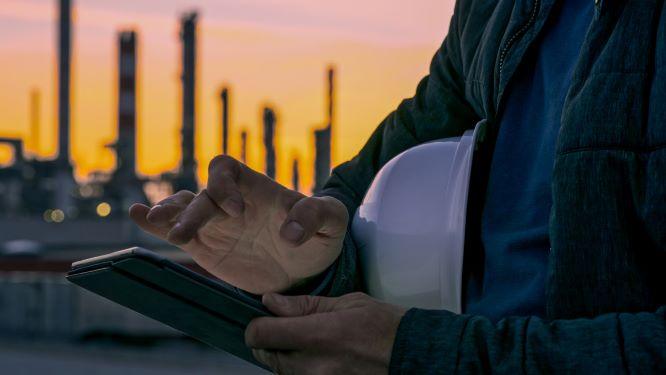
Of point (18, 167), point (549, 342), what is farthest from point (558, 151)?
point (18, 167)

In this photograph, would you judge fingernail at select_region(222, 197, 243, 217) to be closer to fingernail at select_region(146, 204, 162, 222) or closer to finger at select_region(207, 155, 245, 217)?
finger at select_region(207, 155, 245, 217)

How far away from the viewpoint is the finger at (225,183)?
158 cm

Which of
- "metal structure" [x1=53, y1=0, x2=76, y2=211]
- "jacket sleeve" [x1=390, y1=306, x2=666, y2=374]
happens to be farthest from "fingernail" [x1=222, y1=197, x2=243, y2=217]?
"metal structure" [x1=53, y1=0, x2=76, y2=211]

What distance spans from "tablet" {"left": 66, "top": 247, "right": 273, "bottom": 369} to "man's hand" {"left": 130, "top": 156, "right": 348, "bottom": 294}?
2.2 inches

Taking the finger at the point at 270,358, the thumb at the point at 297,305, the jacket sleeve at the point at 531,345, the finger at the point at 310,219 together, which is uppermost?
the finger at the point at 310,219

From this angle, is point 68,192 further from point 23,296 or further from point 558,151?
point 558,151

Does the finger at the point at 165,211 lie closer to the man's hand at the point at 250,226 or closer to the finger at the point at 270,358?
the man's hand at the point at 250,226

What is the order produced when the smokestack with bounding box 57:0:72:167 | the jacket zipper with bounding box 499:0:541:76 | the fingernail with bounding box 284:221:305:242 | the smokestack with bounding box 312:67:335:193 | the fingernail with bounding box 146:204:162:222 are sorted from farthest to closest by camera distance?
the smokestack with bounding box 57:0:72:167 → the smokestack with bounding box 312:67:335:193 → the jacket zipper with bounding box 499:0:541:76 → the fingernail with bounding box 146:204:162:222 → the fingernail with bounding box 284:221:305:242

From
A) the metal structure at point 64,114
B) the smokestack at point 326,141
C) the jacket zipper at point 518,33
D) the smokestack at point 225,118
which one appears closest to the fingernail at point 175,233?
the jacket zipper at point 518,33

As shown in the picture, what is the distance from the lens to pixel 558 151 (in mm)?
1646

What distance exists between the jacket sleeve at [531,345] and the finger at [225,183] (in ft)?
0.91

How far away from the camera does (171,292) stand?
1.55 meters

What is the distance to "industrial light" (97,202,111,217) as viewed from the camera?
4331cm

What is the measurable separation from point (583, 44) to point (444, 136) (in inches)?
21.0
